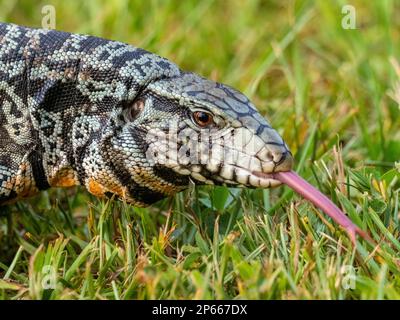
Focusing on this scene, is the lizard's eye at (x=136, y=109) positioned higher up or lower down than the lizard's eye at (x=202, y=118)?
higher up

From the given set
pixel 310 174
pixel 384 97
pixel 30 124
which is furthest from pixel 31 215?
pixel 384 97

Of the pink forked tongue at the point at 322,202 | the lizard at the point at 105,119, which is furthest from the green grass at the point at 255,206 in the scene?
the lizard at the point at 105,119

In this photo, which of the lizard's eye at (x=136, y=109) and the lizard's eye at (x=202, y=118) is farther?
the lizard's eye at (x=136, y=109)

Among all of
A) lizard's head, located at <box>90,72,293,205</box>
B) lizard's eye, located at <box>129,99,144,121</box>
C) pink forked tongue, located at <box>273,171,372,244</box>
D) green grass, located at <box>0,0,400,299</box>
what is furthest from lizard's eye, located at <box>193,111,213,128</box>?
green grass, located at <box>0,0,400,299</box>

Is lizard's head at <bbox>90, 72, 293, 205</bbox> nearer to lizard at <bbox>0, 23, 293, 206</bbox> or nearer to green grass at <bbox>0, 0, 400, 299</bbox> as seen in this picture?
lizard at <bbox>0, 23, 293, 206</bbox>

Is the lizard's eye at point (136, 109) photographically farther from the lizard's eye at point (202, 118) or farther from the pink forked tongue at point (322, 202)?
the pink forked tongue at point (322, 202)

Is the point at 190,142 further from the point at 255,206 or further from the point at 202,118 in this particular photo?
the point at 255,206
